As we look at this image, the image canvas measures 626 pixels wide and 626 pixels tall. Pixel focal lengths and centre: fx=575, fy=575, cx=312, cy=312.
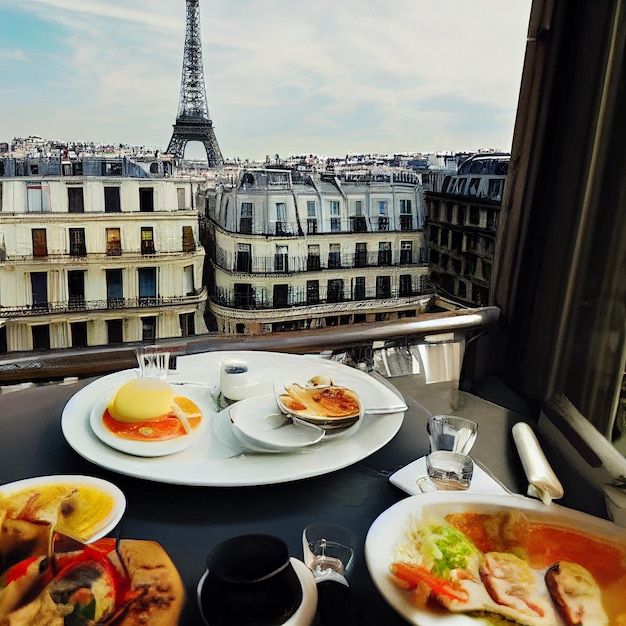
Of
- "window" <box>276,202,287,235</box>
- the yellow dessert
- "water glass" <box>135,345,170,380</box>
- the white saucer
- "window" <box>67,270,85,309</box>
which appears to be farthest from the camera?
"window" <box>276,202,287,235</box>

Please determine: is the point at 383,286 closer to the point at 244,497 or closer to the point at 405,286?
the point at 405,286

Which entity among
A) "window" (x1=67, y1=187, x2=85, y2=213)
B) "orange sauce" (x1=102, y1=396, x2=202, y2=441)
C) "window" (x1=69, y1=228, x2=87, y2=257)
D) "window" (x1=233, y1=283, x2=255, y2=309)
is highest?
"window" (x1=67, y1=187, x2=85, y2=213)

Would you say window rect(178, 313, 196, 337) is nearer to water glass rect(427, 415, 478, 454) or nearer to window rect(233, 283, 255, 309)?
window rect(233, 283, 255, 309)

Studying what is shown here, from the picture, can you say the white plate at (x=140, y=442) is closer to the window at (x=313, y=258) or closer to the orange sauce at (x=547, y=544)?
the orange sauce at (x=547, y=544)

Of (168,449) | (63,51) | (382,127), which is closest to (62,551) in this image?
(168,449)

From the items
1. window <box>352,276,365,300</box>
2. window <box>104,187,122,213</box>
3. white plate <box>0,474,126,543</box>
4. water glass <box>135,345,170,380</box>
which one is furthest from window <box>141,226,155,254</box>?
white plate <box>0,474,126,543</box>

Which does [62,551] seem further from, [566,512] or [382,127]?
[382,127]
